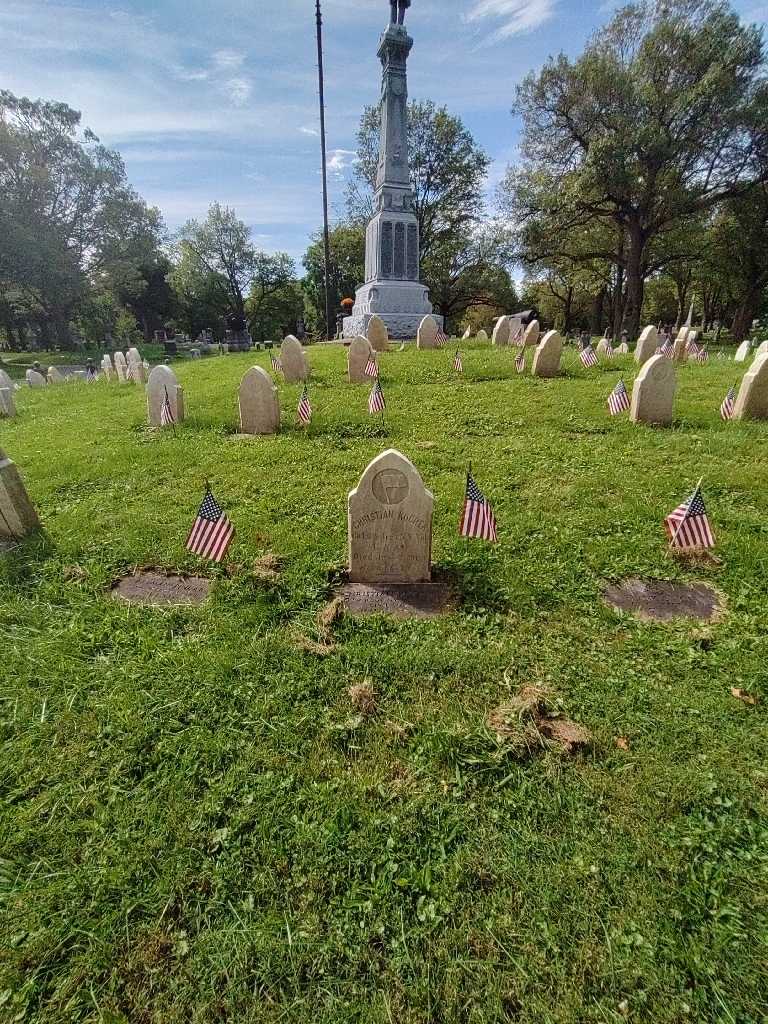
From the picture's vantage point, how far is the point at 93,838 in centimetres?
218

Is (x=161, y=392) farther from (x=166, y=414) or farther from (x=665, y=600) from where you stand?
(x=665, y=600)

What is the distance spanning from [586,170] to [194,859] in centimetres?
2628

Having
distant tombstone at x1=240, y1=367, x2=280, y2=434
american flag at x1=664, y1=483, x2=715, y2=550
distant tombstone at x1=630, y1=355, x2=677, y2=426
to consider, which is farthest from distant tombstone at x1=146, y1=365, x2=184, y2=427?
american flag at x1=664, y1=483, x2=715, y2=550

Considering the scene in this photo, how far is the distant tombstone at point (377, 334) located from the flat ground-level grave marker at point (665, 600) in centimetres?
1186

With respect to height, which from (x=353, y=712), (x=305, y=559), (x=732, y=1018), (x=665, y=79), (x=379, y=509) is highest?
(x=665, y=79)

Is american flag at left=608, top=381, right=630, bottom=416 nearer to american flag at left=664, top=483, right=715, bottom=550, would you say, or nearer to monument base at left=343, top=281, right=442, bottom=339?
american flag at left=664, top=483, right=715, bottom=550

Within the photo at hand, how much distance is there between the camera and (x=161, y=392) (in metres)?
8.14

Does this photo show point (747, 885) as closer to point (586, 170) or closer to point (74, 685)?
point (74, 685)

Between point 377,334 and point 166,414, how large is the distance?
7.81 metres

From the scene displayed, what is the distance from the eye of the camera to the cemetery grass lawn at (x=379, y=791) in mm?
1748

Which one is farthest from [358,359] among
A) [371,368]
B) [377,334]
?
[377,334]

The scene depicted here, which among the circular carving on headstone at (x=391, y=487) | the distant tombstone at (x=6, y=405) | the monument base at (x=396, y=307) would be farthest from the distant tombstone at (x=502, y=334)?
the distant tombstone at (x=6, y=405)

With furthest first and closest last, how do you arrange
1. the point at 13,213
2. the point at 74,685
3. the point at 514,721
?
the point at 13,213
the point at 74,685
the point at 514,721

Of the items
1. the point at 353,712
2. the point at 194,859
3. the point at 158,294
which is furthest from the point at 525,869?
the point at 158,294
